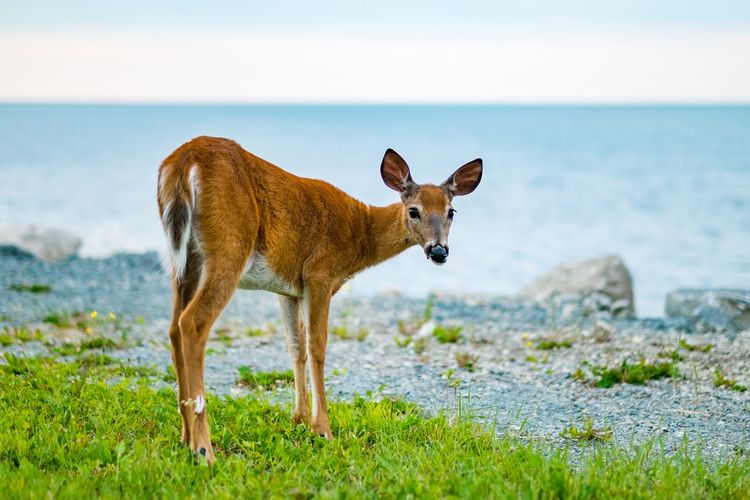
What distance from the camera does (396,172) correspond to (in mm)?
7828

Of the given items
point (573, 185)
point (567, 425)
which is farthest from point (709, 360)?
point (573, 185)

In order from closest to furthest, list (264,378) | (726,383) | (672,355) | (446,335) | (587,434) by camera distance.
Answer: (587,434)
(264,378)
(726,383)
(672,355)
(446,335)

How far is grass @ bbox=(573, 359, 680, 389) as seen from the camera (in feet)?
30.6

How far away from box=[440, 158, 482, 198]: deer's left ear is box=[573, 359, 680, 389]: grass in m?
2.64

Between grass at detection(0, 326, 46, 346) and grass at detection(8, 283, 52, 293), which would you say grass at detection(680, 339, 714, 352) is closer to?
grass at detection(0, 326, 46, 346)

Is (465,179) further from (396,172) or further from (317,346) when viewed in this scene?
(317,346)

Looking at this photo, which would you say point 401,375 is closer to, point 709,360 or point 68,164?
point 709,360

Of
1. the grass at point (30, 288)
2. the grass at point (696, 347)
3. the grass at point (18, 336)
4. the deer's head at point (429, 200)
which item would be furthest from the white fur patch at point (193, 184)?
the grass at point (30, 288)

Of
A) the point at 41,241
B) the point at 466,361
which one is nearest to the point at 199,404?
the point at 466,361

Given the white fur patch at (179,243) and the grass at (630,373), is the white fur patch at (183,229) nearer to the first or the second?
the white fur patch at (179,243)

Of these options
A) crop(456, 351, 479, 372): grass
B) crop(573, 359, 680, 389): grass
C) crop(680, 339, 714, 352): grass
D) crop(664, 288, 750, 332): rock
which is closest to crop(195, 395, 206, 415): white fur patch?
crop(456, 351, 479, 372): grass

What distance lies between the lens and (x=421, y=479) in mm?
6000

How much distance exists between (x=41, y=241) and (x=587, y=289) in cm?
1153

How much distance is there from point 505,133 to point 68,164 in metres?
64.3
